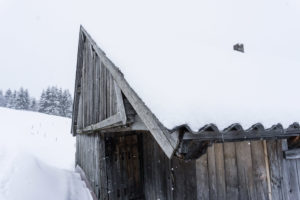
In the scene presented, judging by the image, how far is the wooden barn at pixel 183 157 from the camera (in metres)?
2.23

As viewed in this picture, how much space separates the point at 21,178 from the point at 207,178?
5.63 m

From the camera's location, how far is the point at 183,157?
7.11 ft

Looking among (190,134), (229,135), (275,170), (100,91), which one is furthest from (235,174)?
(100,91)

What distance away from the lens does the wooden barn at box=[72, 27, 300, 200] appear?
2230 millimetres

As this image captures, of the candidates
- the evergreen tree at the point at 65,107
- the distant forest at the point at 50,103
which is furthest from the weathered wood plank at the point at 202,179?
the evergreen tree at the point at 65,107

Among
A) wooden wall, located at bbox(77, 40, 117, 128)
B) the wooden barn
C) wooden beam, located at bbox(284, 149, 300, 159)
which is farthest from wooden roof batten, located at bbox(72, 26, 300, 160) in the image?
wooden wall, located at bbox(77, 40, 117, 128)

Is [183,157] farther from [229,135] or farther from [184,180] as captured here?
[184,180]

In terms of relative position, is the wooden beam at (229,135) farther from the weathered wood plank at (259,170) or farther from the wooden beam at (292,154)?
the wooden beam at (292,154)

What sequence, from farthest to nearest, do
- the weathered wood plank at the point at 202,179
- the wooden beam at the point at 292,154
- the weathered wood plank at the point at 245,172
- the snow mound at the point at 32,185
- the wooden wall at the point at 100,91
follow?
the snow mound at the point at 32,185, the wooden wall at the point at 100,91, the wooden beam at the point at 292,154, the weathered wood plank at the point at 245,172, the weathered wood plank at the point at 202,179

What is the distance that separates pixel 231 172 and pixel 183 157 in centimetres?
128

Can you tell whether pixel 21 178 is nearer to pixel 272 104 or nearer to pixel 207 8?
pixel 272 104

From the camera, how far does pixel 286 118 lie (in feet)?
9.78

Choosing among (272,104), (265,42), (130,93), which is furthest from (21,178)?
(265,42)

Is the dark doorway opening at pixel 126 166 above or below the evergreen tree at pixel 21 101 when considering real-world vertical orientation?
below
